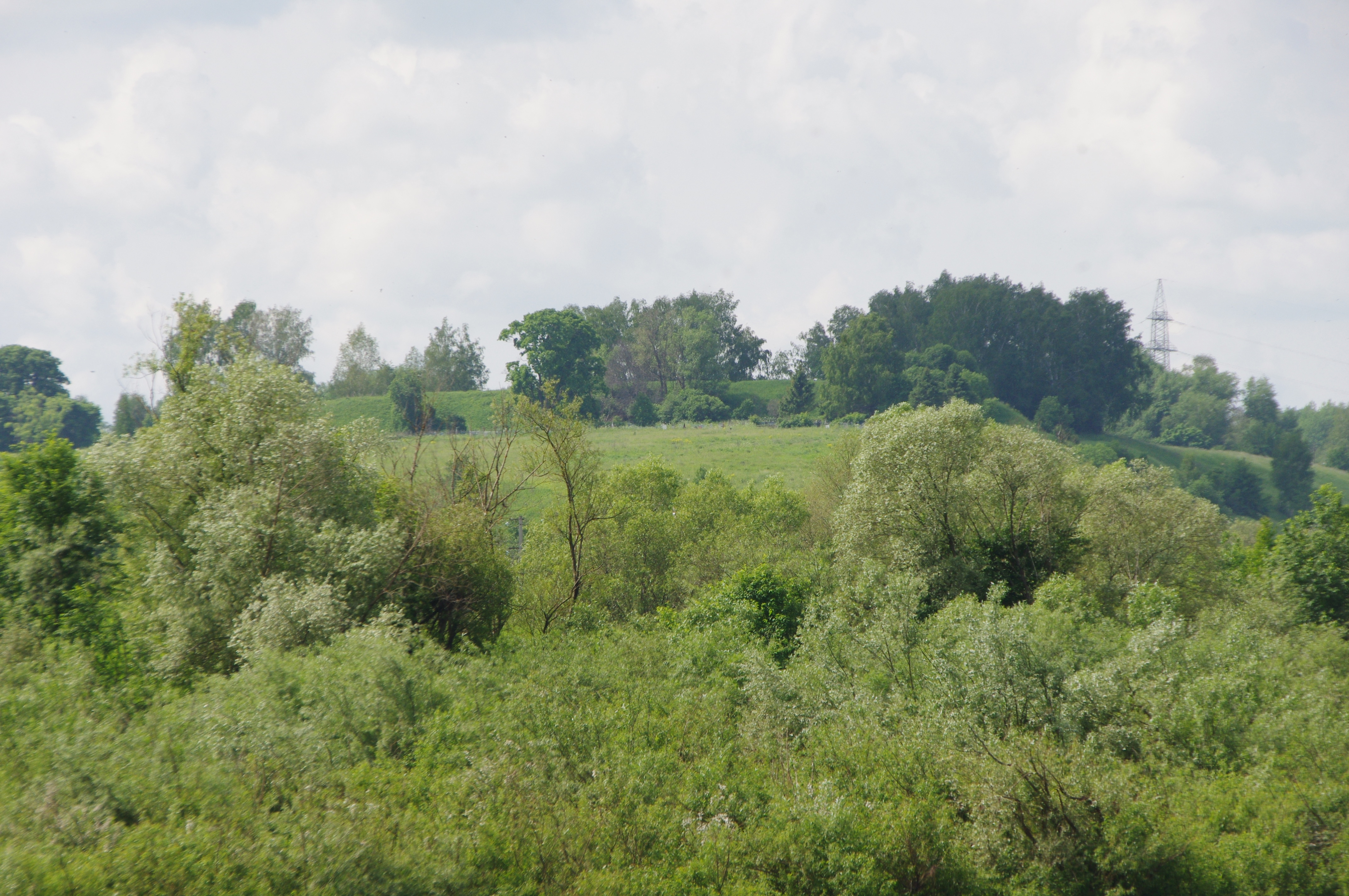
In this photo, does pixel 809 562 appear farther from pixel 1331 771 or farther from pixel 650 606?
pixel 1331 771

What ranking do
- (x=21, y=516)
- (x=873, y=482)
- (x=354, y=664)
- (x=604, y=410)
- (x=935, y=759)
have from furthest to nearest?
1. (x=604, y=410)
2. (x=873, y=482)
3. (x=21, y=516)
4. (x=354, y=664)
5. (x=935, y=759)

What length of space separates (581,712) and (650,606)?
24682 millimetres

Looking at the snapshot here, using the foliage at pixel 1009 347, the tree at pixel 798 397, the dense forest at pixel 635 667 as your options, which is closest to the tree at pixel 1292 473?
the foliage at pixel 1009 347

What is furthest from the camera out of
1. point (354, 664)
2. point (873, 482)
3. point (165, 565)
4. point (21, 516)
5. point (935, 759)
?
point (873, 482)

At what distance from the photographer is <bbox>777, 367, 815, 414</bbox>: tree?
11662 centimetres

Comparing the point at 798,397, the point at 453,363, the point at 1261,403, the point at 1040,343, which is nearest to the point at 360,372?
the point at 453,363

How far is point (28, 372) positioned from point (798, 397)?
100 meters

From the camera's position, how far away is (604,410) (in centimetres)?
12225

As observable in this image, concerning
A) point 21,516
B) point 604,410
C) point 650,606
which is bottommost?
point 650,606

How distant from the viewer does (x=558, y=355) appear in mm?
109125

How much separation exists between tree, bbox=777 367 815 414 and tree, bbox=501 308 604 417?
2561cm

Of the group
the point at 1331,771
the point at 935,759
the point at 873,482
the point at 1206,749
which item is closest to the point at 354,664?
the point at 935,759

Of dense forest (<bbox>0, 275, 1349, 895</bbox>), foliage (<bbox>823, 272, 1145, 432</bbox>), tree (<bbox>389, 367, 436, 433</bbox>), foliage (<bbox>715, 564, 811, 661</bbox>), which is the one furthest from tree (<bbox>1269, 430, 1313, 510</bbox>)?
tree (<bbox>389, 367, 436, 433</bbox>)

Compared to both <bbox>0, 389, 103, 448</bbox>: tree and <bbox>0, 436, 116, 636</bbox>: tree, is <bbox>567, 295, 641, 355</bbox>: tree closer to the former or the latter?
<bbox>0, 389, 103, 448</bbox>: tree
